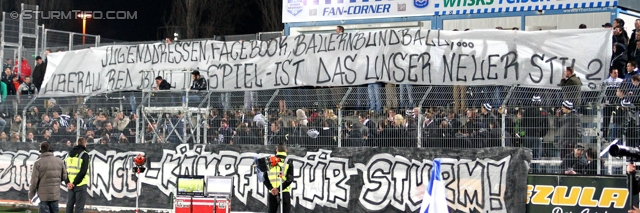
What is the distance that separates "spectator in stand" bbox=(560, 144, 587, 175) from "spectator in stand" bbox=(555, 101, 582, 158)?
7 centimetres

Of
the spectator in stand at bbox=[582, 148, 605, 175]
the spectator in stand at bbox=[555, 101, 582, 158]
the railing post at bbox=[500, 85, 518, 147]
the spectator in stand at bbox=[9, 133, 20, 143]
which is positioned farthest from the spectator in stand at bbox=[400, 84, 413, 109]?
the spectator in stand at bbox=[9, 133, 20, 143]

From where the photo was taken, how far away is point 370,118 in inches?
694

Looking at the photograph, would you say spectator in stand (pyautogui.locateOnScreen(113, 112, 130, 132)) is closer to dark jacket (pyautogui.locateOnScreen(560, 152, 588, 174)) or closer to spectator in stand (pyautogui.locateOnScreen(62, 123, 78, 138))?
spectator in stand (pyautogui.locateOnScreen(62, 123, 78, 138))

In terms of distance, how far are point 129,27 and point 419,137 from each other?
3443cm

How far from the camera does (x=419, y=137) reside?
17359mm

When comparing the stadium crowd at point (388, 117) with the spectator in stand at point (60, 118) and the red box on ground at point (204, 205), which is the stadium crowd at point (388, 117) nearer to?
the spectator in stand at point (60, 118)

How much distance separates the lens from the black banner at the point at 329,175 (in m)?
16.8

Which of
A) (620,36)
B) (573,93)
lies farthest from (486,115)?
(620,36)

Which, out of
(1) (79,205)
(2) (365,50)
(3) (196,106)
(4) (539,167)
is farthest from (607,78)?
(1) (79,205)

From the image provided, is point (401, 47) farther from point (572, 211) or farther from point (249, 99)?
point (572, 211)

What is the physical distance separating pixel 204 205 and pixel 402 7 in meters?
7.37

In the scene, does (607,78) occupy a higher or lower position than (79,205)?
higher

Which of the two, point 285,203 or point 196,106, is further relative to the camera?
point 196,106

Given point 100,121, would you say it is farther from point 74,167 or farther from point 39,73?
point 39,73
